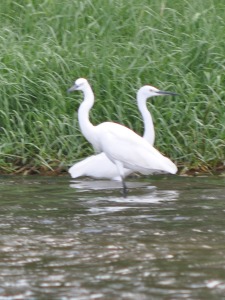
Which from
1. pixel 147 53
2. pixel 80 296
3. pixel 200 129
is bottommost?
pixel 80 296

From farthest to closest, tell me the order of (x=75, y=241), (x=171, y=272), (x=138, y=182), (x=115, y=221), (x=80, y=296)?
(x=138, y=182) → (x=115, y=221) → (x=75, y=241) → (x=171, y=272) → (x=80, y=296)

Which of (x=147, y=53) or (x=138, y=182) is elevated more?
(x=147, y=53)

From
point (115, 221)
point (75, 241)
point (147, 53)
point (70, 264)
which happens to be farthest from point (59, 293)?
point (147, 53)

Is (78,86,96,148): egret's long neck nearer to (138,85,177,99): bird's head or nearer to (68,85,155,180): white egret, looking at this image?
(68,85,155,180): white egret

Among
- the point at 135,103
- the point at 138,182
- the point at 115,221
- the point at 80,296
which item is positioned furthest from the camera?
the point at 135,103

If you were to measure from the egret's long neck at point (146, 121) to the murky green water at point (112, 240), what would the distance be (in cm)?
48

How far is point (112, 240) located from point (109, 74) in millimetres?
4211

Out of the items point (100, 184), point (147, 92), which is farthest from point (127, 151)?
point (147, 92)

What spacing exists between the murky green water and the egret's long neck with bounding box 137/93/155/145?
18.9 inches

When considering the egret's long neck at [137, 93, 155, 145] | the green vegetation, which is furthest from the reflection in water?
the egret's long neck at [137, 93, 155, 145]

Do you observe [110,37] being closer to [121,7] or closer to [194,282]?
[121,7]

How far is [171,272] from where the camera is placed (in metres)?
5.84

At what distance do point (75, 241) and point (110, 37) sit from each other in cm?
510

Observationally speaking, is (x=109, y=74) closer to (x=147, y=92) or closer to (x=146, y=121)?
(x=147, y=92)
